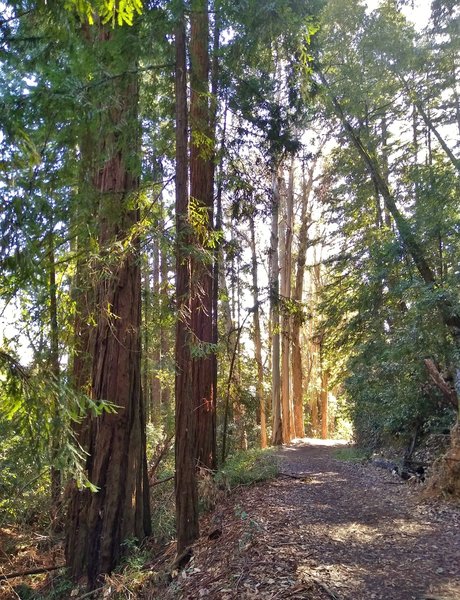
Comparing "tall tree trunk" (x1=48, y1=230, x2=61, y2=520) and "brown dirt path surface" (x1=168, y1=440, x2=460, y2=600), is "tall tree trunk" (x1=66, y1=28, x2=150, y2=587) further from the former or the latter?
"brown dirt path surface" (x1=168, y1=440, x2=460, y2=600)

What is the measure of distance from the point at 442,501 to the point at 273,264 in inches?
453

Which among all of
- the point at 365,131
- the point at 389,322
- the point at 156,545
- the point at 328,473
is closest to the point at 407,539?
the point at 156,545

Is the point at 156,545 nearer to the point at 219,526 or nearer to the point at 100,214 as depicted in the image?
the point at 219,526

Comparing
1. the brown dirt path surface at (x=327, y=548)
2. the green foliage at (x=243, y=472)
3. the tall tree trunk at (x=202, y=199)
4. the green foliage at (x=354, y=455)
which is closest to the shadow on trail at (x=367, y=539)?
the brown dirt path surface at (x=327, y=548)

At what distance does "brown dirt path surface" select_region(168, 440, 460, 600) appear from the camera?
4062mm

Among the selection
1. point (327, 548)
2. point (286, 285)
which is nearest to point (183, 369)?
point (327, 548)

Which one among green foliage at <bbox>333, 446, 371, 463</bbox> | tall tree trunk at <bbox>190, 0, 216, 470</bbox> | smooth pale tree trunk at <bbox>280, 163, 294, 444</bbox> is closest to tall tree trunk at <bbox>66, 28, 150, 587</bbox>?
tall tree trunk at <bbox>190, 0, 216, 470</bbox>

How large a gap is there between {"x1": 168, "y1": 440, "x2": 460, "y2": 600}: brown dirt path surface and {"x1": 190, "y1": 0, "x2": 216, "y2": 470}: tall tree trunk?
1.42 m

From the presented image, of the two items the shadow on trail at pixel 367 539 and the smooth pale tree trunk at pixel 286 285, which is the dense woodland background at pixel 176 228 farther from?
the smooth pale tree trunk at pixel 286 285

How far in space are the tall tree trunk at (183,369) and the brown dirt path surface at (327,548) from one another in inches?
16.8

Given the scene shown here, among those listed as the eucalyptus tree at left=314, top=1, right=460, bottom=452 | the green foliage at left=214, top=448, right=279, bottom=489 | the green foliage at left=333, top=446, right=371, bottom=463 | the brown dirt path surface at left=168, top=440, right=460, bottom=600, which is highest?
the eucalyptus tree at left=314, top=1, right=460, bottom=452

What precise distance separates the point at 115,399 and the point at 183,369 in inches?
64.0

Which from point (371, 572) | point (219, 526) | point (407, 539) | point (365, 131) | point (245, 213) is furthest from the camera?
point (365, 131)

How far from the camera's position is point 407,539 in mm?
5266
